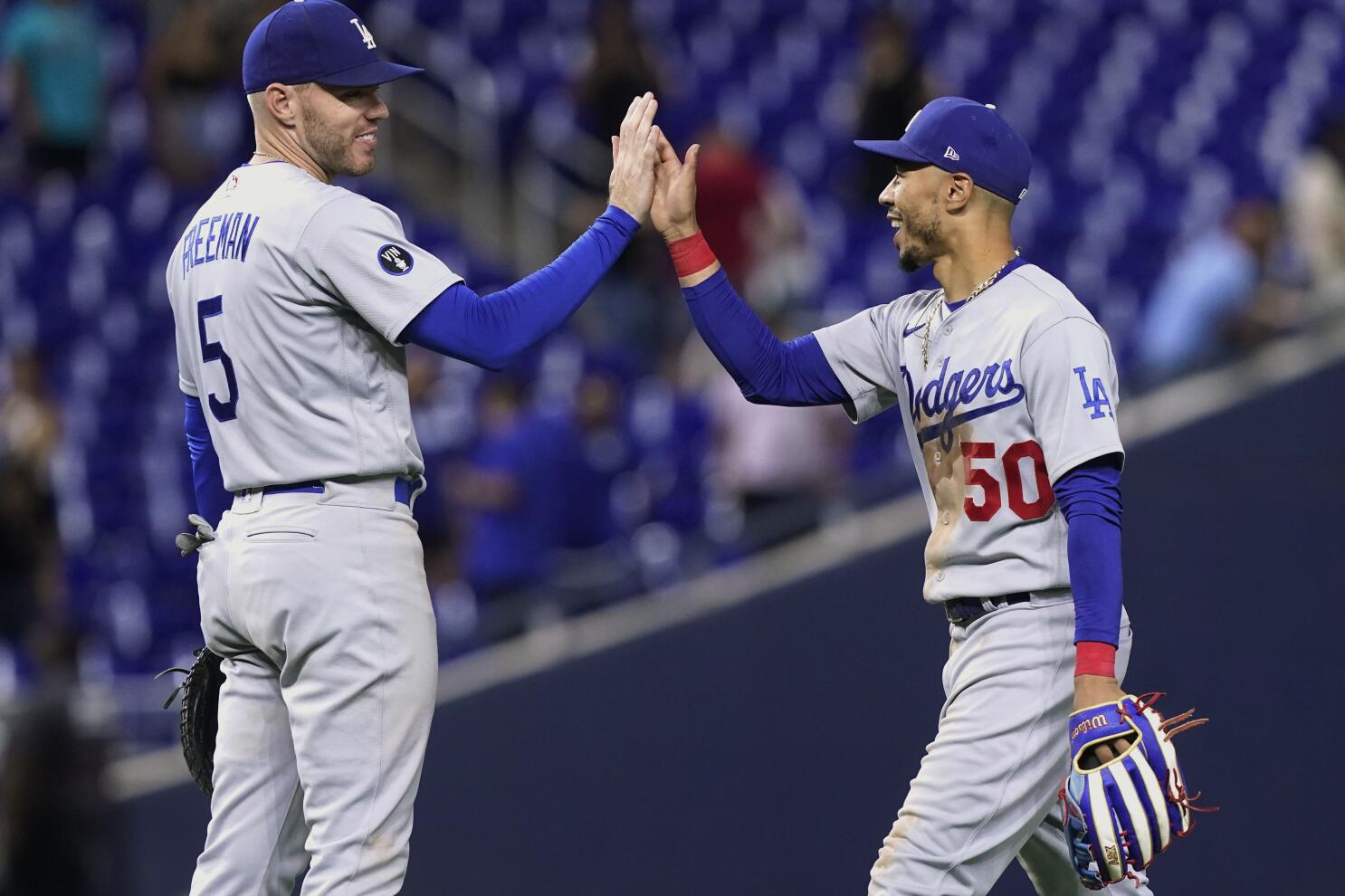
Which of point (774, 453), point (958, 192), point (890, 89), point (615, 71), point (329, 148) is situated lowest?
point (774, 453)

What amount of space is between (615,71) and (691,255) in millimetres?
5498

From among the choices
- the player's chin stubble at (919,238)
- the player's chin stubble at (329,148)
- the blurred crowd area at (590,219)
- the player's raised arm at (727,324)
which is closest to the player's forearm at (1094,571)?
the player's chin stubble at (919,238)

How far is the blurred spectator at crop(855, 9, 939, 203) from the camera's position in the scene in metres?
8.91

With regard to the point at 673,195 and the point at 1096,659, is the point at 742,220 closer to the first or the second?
the point at 673,195

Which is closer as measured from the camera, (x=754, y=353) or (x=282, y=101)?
(x=282, y=101)

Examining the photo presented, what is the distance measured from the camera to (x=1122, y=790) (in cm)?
345

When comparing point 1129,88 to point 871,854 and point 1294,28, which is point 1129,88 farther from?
point 871,854

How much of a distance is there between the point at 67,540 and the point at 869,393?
509 centimetres

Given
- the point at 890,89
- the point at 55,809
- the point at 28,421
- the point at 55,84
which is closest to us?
the point at 55,809

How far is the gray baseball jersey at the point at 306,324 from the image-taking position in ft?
11.5

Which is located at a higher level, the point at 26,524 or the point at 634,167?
the point at 634,167

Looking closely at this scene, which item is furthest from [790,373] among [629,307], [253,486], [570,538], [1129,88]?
[1129,88]

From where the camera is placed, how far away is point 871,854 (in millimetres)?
6379

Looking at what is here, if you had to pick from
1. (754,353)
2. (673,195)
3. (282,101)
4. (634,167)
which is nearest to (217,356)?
(282,101)
